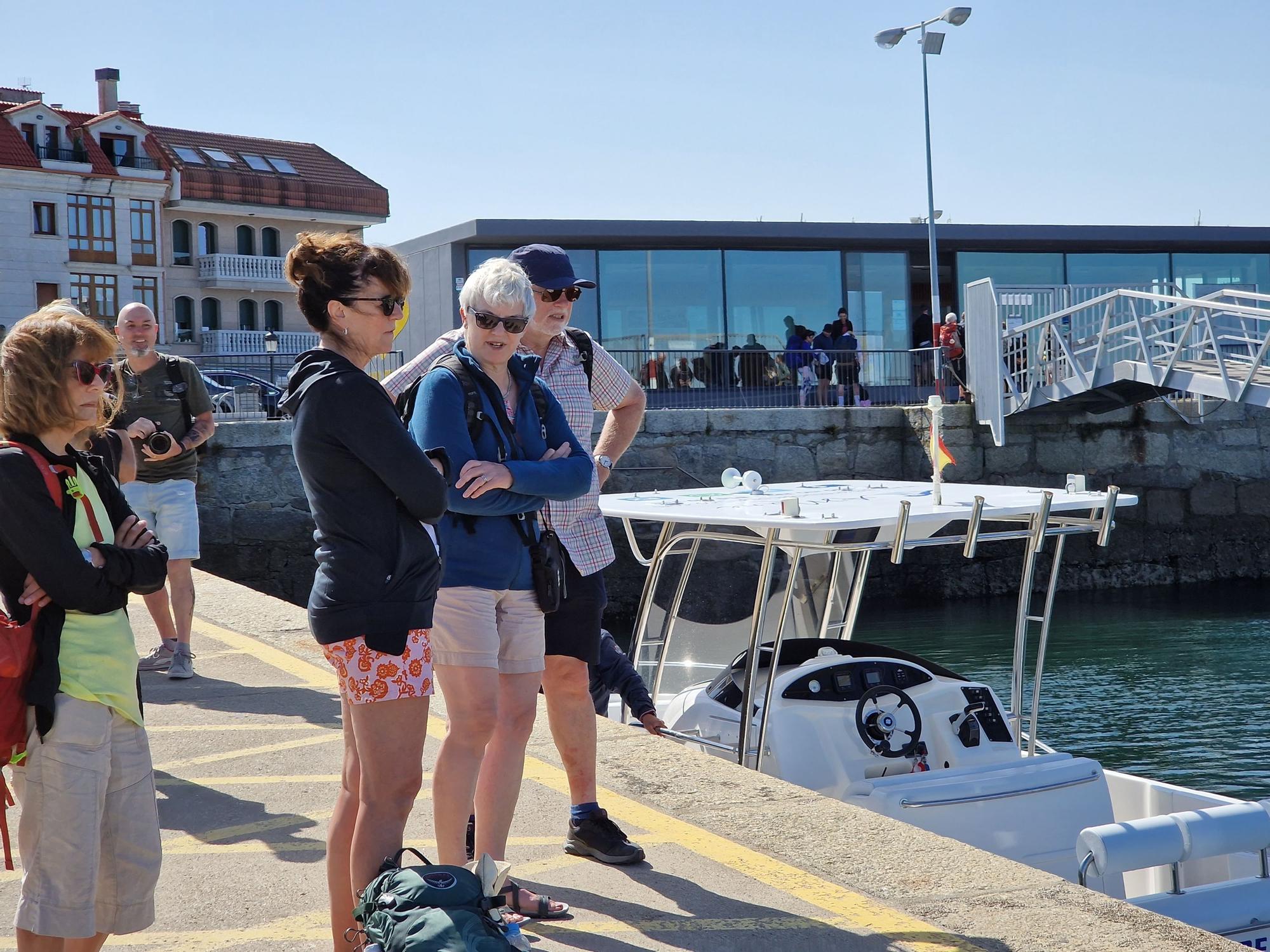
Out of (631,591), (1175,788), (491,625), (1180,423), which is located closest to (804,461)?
(631,591)

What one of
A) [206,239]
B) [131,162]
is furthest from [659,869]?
[206,239]

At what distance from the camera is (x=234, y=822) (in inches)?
179

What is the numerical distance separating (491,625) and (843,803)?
179 centimetres

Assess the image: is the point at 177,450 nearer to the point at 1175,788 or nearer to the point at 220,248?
the point at 1175,788

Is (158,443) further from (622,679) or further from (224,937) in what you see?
(224,937)

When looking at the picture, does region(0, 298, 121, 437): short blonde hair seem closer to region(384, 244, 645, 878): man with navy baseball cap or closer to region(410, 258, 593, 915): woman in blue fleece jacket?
region(410, 258, 593, 915): woman in blue fleece jacket

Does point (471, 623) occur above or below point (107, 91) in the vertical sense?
below

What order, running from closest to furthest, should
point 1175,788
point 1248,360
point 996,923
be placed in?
point 996,923 → point 1175,788 → point 1248,360

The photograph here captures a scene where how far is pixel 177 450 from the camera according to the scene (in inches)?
269

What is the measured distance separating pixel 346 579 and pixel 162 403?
4588 millimetres

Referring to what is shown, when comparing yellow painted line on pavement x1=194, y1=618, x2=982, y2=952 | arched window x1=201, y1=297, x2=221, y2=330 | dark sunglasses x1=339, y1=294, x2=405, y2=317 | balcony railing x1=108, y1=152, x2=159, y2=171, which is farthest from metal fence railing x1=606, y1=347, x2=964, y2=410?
arched window x1=201, y1=297, x2=221, y2=330

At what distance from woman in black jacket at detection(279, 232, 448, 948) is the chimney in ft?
190

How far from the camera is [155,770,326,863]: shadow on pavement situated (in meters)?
4.25

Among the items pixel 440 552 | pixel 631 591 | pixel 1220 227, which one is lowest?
pixel 631 591
